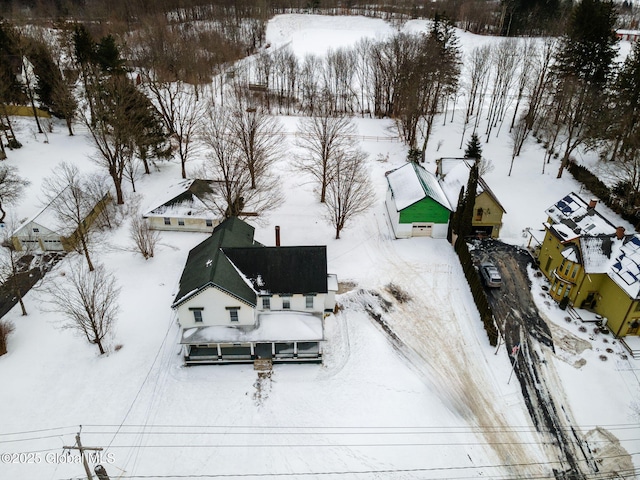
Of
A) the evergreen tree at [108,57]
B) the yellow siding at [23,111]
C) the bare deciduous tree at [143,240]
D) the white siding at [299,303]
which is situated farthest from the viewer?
the yellow siding at [23,111]

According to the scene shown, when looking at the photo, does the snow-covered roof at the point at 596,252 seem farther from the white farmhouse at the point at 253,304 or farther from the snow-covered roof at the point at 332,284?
the white farmhouse at the point at 253,304

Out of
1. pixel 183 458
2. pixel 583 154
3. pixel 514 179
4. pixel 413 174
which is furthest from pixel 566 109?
pixel 183 458

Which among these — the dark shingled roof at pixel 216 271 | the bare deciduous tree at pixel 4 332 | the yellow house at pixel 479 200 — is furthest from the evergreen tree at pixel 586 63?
the bare deciduous tree at pixel 4 332

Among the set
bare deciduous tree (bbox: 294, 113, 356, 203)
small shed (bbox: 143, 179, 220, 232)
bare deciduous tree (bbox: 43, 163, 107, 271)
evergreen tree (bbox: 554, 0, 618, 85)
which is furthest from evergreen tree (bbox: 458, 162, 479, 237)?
bare deciduous tree (bbox: 43, 163, 107, 271)

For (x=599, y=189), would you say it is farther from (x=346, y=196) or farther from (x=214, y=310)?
(x=214, y=310)

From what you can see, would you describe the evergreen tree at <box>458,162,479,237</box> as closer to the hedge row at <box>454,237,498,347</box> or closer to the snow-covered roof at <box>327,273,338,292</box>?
the hedge row at <box>454,237,498,347</box>
